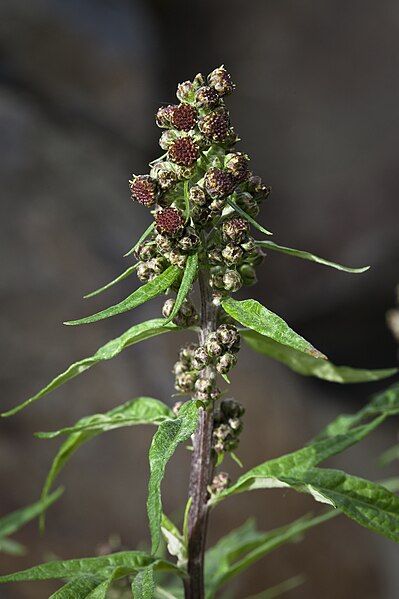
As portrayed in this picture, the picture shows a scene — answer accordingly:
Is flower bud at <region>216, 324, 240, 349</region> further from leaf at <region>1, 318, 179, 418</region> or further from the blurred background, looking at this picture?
the blurred background

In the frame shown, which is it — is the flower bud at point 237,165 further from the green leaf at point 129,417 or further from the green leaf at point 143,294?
the green leaf at point 129,417

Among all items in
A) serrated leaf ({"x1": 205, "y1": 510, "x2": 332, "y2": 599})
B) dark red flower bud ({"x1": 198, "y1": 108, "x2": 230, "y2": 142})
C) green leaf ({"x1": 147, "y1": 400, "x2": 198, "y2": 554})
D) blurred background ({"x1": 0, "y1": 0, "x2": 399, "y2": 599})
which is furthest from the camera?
blurred background ({"x1": 0, "y1": 0, "x2": 399, "y2": 599})

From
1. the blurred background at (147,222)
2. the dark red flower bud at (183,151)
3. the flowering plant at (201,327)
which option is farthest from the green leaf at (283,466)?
the blurred background at (147,222)

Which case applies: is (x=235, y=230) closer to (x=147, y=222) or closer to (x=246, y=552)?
(x=246, y=552)

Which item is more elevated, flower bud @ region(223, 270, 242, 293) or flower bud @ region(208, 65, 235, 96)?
flower bud @ region(208, 65, 235, 96)

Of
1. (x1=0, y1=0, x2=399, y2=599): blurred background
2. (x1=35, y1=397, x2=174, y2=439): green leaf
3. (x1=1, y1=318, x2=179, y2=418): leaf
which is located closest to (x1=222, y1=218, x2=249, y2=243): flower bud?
(x1=1, y1=318, x2=179, y2=418): leaf

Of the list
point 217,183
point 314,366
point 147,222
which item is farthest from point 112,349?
point 147,222
